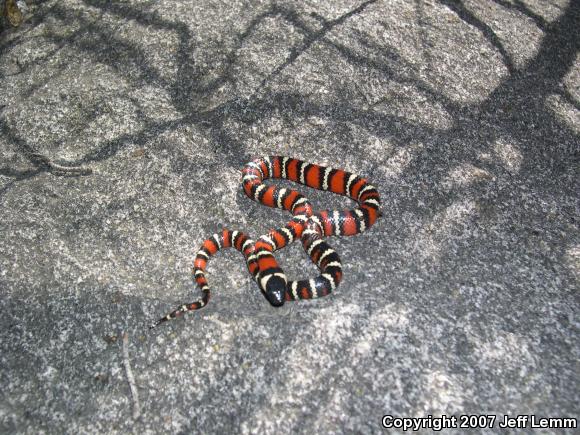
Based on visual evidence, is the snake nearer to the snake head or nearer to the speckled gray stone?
the snake head

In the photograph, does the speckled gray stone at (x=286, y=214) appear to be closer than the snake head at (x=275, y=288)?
Yes

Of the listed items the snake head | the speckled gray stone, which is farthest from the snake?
the speckled gray stone

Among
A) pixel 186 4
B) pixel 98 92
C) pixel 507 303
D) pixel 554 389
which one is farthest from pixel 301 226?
pixel 186 4

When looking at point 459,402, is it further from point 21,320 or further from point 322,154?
point 21,320

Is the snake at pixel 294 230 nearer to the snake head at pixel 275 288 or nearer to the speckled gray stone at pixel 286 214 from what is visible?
the snake head at pixel 275 288

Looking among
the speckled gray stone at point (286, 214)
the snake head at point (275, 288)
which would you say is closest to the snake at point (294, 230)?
the snake head at point (275, 288)

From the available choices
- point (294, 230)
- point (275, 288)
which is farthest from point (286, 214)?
point (275, 288)
